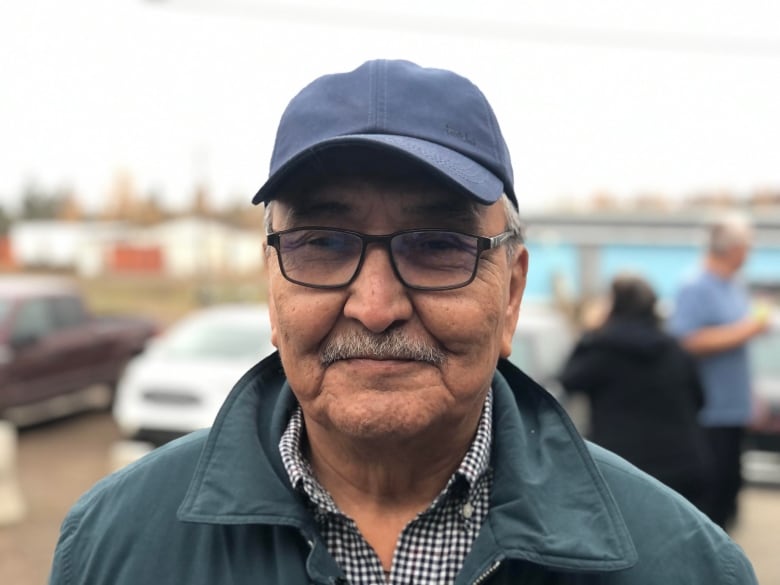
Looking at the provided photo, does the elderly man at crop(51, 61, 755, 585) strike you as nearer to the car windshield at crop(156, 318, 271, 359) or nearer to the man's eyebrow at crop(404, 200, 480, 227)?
the man's eyebrow at crop(404, 200, 480, 227)

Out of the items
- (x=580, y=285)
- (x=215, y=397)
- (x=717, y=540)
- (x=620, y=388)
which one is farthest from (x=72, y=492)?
(x=580, y=285)

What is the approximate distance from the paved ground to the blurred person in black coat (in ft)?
5.79

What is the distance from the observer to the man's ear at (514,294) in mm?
1896

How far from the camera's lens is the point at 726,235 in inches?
212

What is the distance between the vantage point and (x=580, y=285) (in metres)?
17.6

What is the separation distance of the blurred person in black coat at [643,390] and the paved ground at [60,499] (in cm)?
176

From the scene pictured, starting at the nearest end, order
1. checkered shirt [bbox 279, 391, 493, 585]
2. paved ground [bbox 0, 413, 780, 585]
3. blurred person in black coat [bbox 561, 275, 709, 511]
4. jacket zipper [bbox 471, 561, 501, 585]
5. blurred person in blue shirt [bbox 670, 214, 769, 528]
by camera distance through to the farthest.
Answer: jacket zipper [bbox 471, 561, 501, 585]
checkered shirt [bbox 279, 391, 493, 585]
blurred person in black coat [bbox 561, 275, 709, 511]
blurred person in blue shirt [bbox 670, 214, 769, 528]
paved ground [bbox 0, 413, 780, 585]

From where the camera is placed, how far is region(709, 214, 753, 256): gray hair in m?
5.38

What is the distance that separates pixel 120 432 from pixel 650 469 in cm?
810

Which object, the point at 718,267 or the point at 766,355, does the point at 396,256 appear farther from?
the point at 766,355

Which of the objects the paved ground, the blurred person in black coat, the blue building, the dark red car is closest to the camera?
the blurred person in black coat

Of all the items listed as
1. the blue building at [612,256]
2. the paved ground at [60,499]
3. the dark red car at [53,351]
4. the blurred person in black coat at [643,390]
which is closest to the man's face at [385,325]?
the blurred person in black coat at [643,390]

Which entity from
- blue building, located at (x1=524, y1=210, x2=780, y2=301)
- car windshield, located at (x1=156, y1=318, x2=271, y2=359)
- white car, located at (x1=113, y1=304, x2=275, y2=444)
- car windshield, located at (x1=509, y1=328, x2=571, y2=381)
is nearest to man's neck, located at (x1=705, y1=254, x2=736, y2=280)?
car windshield, located at (x1=509, y1=328, x2=571, y2=381)

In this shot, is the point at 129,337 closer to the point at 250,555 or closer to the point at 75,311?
the point at 75,311
